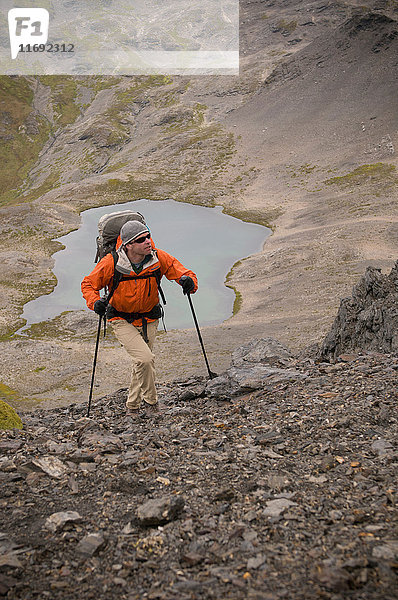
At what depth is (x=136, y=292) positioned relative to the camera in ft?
42.4

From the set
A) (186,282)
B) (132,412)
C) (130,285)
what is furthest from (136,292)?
(132,412)

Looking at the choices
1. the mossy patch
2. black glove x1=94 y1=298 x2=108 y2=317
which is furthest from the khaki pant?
the mossy patch

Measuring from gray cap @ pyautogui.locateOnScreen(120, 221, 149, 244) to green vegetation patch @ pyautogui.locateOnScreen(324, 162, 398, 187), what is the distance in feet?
301

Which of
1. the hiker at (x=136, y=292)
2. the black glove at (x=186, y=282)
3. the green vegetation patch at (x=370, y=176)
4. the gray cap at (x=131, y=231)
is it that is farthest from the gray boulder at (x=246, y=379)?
the green vegetation patch at (x=370, y=176)

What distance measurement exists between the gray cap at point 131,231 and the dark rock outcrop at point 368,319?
31.1ft

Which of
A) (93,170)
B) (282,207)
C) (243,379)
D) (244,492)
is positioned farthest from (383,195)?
(93,170)

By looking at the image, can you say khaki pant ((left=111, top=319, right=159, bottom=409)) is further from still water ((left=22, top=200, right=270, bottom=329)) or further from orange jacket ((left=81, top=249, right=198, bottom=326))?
still water ((left=22, top=200, right=270, bottom=329))

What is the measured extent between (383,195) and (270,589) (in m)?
92.6

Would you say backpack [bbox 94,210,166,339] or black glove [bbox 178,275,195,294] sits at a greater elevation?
backpack [bbox 94,210,166,339]

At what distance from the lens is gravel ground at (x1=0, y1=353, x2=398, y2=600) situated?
577cm

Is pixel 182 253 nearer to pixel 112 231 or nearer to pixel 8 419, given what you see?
pixel 112 231

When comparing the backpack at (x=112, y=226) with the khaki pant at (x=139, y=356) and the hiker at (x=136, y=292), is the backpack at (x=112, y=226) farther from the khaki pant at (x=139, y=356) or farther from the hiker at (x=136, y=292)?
the khaki pant at (x=139, y=356)

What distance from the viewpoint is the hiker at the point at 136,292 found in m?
12.5

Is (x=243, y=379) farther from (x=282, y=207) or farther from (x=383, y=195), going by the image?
(x=282, y=207)
